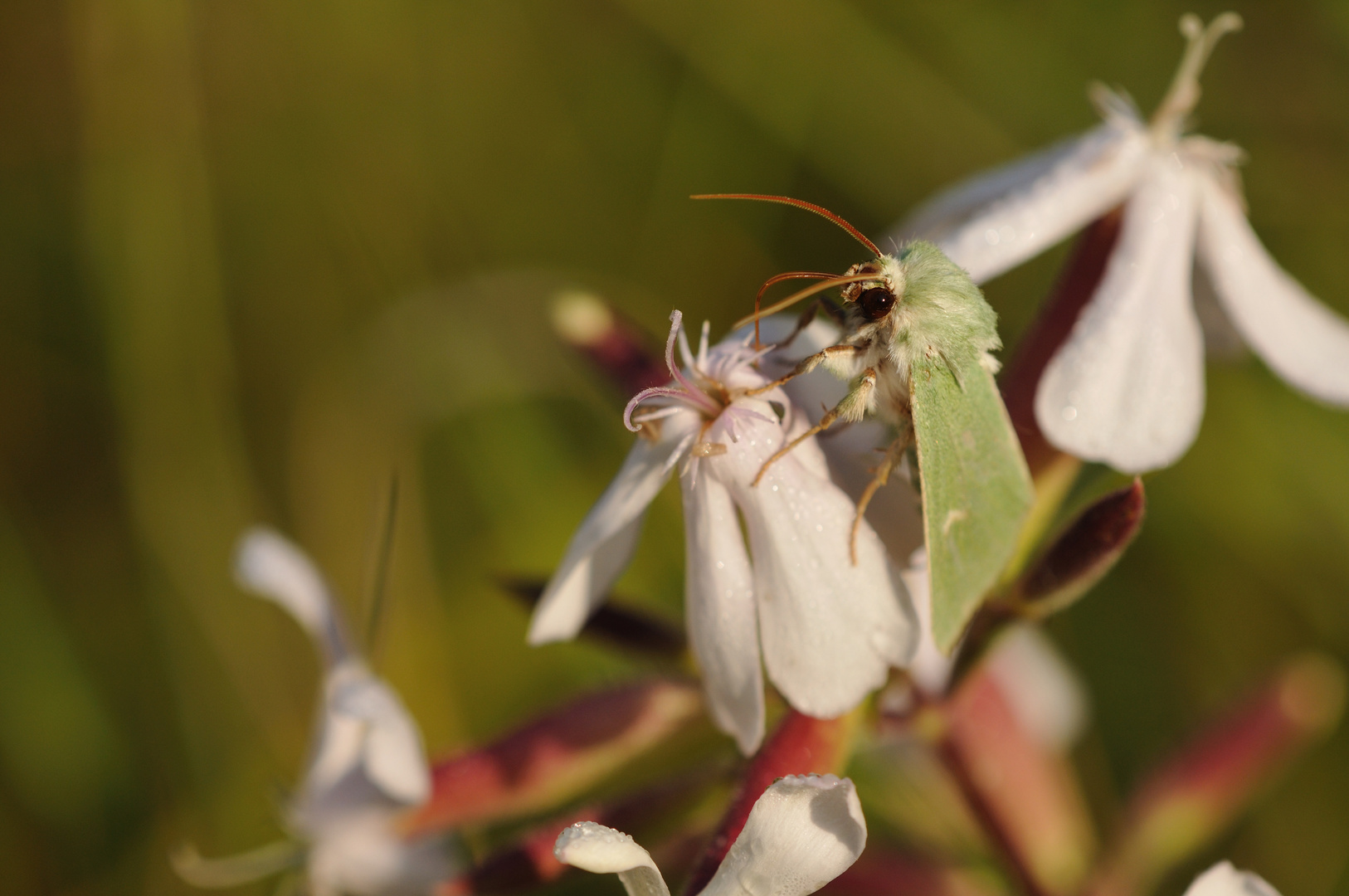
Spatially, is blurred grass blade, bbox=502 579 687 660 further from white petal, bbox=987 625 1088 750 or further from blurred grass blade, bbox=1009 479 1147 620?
white petal, bbox=987 625 1088 750

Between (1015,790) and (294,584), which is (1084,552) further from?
(294,584)

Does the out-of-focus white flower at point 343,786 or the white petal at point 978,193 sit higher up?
the white petal at point 978,193

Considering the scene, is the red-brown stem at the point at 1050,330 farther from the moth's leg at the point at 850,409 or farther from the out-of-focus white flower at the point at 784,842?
the out-of-focus white flower at the point at 784,842

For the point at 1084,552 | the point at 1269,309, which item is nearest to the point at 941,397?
the point at 1084,552

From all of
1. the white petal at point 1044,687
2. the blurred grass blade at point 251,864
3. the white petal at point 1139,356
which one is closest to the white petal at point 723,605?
the white petal at point 1139,356

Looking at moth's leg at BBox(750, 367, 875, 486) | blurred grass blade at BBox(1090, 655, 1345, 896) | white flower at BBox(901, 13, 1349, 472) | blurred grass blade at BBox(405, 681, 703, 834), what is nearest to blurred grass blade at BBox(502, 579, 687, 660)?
blurred grass blade at BBox(405, 681, 703, 834)

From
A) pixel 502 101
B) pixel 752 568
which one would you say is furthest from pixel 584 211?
pixel 752 568
